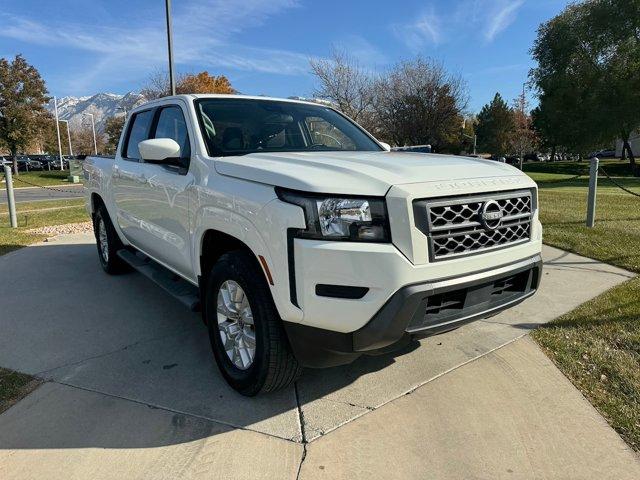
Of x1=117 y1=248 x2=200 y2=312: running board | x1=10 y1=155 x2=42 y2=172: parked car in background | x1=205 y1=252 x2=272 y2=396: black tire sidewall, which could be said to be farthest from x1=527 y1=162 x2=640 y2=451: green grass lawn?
x1=10 y1=155 x2=42 y2=172: parked car in background

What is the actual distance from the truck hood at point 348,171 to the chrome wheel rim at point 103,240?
3.42m

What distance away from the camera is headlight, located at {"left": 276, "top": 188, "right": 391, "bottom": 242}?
2.45 m

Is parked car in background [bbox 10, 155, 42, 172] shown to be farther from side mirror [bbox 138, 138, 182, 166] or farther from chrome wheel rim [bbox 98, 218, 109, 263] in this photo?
side mirror [bbox 138, 138, 182, 166]

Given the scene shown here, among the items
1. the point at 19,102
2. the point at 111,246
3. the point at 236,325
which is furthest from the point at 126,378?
the point at 19,102

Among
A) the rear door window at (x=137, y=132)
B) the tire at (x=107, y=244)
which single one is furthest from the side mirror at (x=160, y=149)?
the tire at (x=107, y=244)

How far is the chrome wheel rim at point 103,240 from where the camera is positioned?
19.6 ft

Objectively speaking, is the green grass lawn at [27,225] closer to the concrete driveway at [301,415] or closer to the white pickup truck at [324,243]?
the concrete driveway at [301,415]

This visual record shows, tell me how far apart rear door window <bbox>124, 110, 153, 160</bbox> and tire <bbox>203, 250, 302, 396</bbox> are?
2.17 meters

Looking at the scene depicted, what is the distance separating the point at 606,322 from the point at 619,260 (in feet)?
8.31

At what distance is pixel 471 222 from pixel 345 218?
0.74 metres

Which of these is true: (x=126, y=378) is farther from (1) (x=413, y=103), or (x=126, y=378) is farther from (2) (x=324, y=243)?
(1) (x=413, y=103)

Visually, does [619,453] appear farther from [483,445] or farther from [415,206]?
[415,206]

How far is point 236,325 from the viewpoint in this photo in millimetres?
3107

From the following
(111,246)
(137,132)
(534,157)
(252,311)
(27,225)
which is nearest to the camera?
(252,311)
